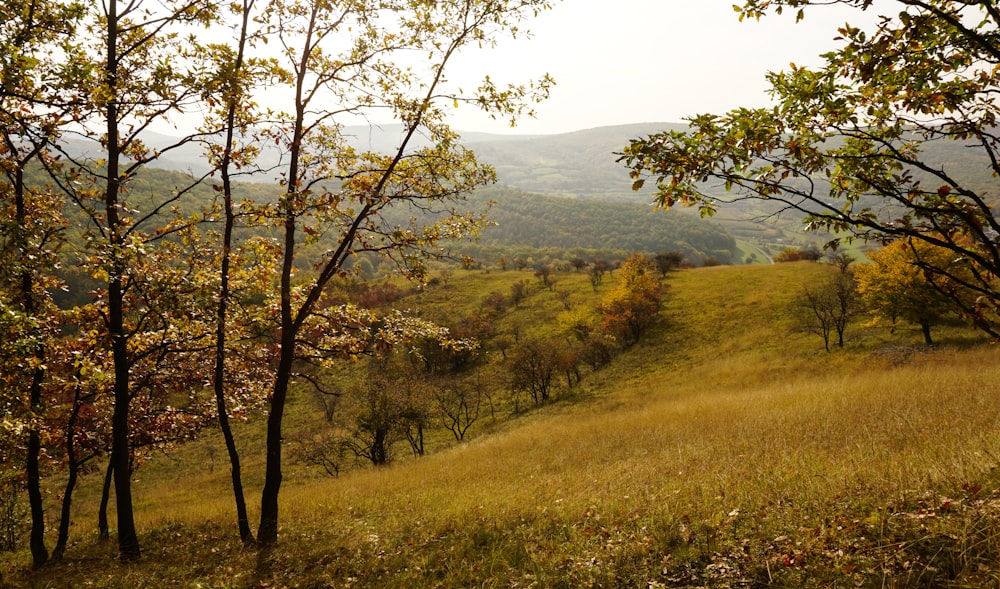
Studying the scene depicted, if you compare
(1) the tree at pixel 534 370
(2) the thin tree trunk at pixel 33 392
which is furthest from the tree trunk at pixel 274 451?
(1) the tree at pixel 534 370

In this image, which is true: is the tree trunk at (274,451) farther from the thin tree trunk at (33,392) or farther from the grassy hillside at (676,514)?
the thin tree trunk at (33,392)

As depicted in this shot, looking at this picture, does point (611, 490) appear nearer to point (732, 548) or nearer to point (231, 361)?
point (732, 548)

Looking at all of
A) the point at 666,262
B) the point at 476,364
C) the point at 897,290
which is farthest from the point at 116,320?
the point at 666,262

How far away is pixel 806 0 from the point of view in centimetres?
425

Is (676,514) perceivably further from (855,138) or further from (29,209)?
(29,209)

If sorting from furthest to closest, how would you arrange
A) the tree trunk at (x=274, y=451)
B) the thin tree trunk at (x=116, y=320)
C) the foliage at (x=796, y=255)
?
the foliage at (x=796, y=255) < the tree trunk at (x=274, y=451) < the thin tree trunk at (x=116, y=320)

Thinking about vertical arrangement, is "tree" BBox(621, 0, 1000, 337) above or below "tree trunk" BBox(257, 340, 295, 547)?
above

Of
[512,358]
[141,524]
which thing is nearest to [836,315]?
[512,358]

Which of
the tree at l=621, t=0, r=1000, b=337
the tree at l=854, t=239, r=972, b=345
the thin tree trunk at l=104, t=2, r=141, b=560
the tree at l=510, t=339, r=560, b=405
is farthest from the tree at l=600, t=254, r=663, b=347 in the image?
the tree at l=621, t=0, r=1000, b=337

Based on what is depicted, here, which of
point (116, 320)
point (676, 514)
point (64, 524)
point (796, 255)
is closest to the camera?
point (676, 514)

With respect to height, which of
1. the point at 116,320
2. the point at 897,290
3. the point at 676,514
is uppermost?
the point at 116,320

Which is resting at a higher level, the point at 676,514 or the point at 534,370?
the point at 676,514

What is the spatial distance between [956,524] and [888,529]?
58 centimetres

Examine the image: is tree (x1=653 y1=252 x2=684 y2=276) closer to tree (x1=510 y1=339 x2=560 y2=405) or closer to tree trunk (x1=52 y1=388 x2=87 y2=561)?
tree (x1=510 y1=339 x2=560 y2=405)
